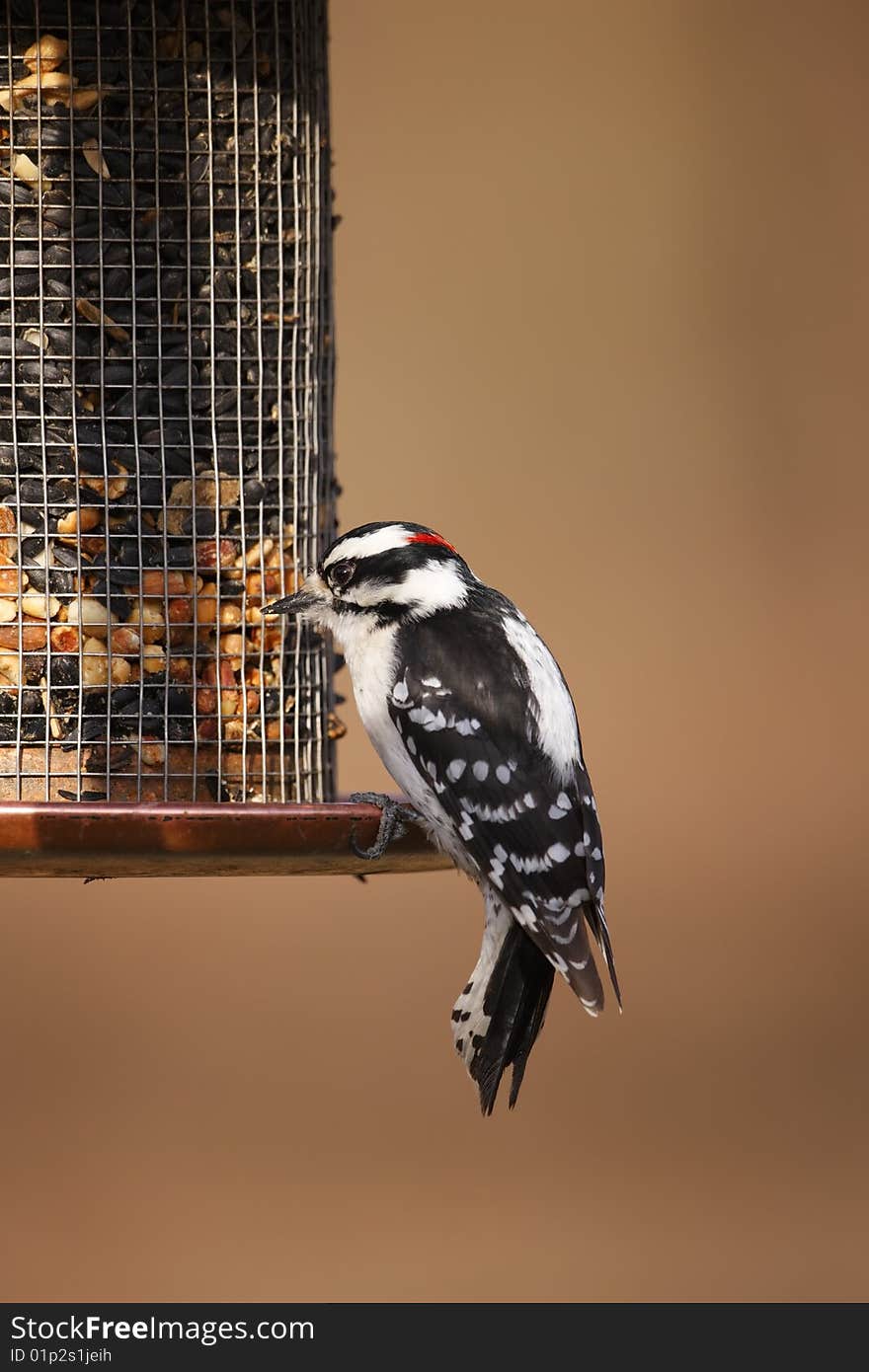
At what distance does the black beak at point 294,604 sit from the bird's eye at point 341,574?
5 cm

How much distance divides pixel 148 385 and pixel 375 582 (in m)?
0.65

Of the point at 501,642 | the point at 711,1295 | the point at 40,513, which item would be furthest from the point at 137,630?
the point at 711,1295

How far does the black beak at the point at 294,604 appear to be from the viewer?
3816 mm

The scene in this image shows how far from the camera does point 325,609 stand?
3.92 meters

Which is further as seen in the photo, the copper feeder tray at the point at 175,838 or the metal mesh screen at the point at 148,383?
the metal mesh screen at the point at 148,383

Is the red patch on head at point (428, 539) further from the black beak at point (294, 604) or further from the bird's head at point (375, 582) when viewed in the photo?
the black beak at point (294, 604)

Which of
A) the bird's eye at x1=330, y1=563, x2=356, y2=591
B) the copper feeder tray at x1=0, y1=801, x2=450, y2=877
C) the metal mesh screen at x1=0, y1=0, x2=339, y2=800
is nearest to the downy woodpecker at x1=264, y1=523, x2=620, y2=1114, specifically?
the bird's eye at x1=330, y1=563, x2=356, y2=591

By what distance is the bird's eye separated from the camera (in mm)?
3908

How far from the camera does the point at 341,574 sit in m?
3.91

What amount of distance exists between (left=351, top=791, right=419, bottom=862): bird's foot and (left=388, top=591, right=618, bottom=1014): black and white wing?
9 cm

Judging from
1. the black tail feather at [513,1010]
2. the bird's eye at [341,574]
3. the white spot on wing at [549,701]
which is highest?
the bird's eye at [341,574]

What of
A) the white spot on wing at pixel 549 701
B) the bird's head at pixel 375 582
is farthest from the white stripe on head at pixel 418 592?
the white spot on wing at pixel 549 701

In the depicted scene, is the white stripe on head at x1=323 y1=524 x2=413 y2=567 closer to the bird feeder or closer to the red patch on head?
the red patch on head

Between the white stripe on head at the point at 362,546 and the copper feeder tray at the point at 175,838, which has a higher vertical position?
the white stripe on head at the point at 362,546
